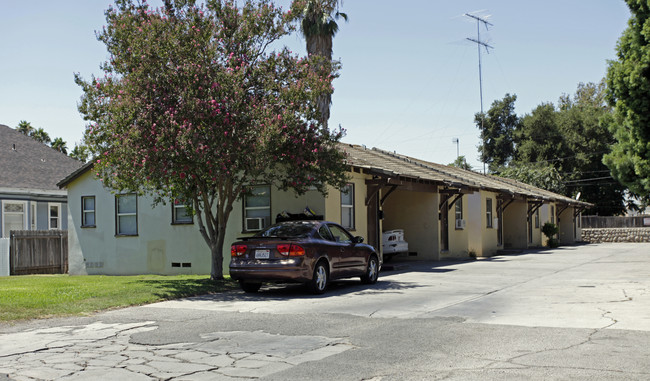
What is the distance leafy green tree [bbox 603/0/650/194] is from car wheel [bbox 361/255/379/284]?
9.88 metres

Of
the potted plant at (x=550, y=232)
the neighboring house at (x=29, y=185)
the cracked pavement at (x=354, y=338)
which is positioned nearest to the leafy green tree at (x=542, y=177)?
the potted plant at (x=550, y=232)

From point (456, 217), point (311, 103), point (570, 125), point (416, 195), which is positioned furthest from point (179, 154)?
point (570, 125)

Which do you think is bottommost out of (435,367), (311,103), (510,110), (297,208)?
(435,367)

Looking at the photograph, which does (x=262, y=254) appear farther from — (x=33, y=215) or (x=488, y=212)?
(x=488, y=212)

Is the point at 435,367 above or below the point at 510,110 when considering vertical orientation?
below

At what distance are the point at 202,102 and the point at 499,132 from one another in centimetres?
5639

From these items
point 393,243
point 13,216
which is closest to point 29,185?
point 13,216

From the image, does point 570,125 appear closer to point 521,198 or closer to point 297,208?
point 521,198

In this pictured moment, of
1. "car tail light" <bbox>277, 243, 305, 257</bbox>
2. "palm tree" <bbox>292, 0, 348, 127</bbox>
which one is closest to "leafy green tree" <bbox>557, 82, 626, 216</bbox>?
"palm tree" <bbox>292, 0, 348, 127</bbox>

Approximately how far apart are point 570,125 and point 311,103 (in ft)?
160

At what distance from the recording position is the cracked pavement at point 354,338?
648cm

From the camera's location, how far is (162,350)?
25.0 feet

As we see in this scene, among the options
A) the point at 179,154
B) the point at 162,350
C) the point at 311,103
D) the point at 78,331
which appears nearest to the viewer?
the point at 162,350

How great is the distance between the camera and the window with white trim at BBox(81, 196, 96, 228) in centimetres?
2481
